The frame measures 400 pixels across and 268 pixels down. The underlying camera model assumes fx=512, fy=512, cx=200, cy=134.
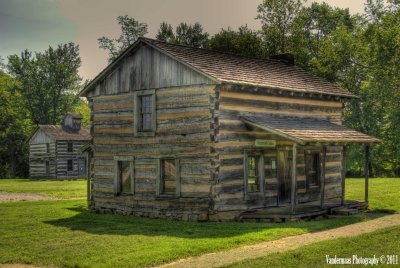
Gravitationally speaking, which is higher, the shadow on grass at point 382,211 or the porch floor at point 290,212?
the porch floor at point 290,212

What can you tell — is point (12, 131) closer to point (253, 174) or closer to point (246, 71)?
point (246, 71)

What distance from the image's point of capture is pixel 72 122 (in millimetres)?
60906

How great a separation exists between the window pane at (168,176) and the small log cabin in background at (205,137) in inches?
1.6

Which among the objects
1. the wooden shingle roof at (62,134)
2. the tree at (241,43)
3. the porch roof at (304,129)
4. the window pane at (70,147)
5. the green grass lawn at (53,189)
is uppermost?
the tree at (241,43)

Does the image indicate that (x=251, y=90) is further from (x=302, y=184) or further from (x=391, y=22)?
(x=391, y=22)

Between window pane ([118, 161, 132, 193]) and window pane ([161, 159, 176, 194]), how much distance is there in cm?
216

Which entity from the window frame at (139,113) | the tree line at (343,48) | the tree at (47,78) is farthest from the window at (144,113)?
the tree at (47,78)

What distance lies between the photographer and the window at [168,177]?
2028 centimetres

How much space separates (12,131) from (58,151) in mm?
10978

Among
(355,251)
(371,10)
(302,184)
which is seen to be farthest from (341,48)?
(355,251)

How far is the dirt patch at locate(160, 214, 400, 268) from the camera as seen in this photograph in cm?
1178

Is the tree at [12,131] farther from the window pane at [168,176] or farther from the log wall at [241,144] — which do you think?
the log wall at [241,144]

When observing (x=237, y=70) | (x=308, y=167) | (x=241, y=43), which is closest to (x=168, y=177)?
(x=237, y=70)

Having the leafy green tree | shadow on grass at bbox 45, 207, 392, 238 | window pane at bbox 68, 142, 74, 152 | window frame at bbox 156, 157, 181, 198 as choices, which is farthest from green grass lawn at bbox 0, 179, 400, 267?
the leafy green tree
